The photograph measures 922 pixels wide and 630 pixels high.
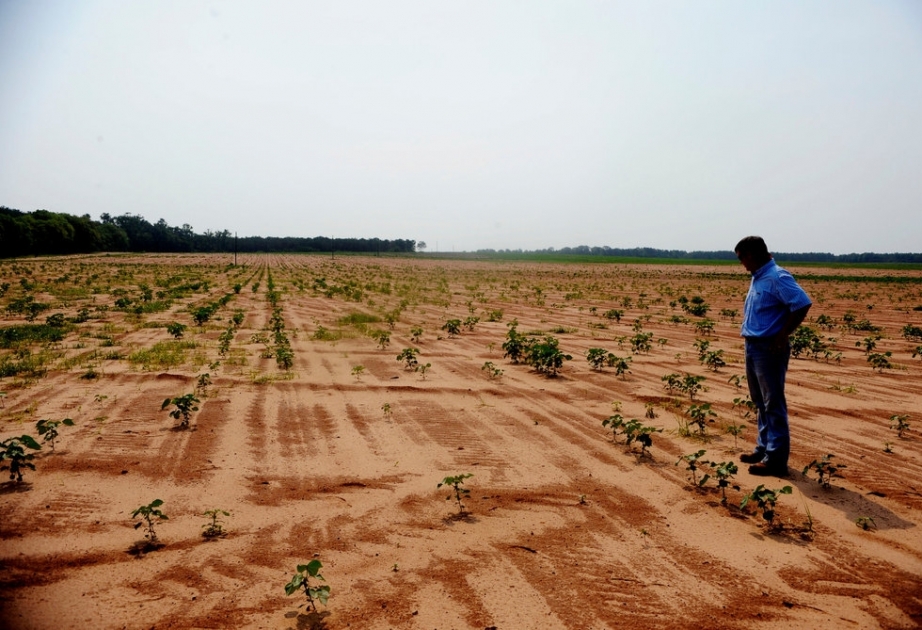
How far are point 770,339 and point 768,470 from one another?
52.1 inches

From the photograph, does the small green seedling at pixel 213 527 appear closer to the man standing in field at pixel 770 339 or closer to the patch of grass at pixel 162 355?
the man standing in field at pixel 770 339

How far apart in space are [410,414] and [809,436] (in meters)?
5.10

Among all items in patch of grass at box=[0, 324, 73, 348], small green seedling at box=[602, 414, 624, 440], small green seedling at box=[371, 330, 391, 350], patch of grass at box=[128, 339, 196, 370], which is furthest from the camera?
small green seedling at box=[371, 330, 391, 350]

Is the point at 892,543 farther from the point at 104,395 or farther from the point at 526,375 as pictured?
the point at 104,395

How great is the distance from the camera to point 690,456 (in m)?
5.12

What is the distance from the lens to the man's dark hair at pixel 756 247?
537 cm

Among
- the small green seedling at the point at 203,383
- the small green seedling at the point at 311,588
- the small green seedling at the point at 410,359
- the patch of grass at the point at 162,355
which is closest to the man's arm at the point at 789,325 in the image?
the small green seedling at the point at 311,588

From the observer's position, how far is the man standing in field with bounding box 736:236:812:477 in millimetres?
5039

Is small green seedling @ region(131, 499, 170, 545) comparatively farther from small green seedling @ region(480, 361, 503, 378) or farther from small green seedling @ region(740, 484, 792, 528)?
small green seedling @ region(480, 361, 503, 378)

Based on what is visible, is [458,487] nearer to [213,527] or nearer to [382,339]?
[213,527]

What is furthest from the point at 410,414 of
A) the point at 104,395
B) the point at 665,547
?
the point at 104,395

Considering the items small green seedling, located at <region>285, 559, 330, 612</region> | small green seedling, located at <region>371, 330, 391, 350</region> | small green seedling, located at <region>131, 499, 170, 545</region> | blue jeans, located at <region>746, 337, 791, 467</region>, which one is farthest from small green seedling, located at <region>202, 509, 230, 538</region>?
small green seedling, located at <region>371, 330, 391, 350</region>

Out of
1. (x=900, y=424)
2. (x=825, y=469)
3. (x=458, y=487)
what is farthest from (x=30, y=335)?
(x=900, y=424)

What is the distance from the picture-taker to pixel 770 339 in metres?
5.14
